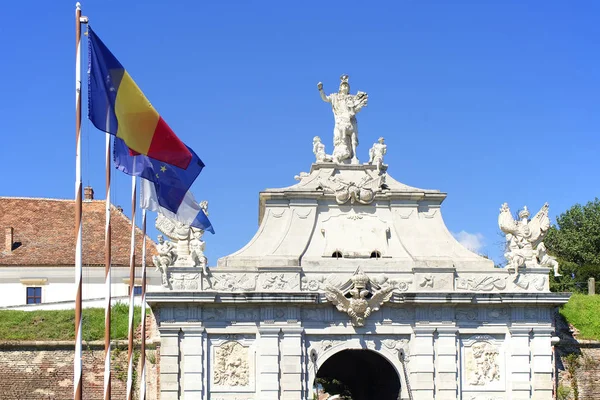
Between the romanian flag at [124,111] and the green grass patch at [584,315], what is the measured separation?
1701 cm

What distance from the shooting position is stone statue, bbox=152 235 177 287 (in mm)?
29438

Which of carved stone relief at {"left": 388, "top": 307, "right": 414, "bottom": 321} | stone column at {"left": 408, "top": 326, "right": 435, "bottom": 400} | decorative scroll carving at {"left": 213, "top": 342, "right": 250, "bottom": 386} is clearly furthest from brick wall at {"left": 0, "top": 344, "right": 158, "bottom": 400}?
stone column at {"left": 408, "top": 326, "right": 435, "bottom": 400}

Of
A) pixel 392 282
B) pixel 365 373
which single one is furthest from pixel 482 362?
pixel 365 373

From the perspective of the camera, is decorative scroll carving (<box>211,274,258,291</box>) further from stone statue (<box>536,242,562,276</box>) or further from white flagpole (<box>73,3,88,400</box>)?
white flagpole (<box>73,3,88,400</box>)

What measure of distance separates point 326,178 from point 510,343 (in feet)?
23.9

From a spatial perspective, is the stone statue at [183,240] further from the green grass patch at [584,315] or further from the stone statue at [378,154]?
the green grass patch at [584,315]

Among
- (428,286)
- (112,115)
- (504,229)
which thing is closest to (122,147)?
Answer: (112,115)

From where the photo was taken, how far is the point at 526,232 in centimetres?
3084

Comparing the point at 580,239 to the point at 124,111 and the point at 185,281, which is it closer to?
the point at 185,281

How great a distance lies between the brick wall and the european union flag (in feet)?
32.6

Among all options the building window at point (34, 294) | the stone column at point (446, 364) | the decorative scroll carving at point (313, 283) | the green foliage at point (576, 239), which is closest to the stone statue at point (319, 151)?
the decorative scroll carving at point (313, 283)

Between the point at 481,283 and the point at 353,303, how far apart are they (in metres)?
3.89

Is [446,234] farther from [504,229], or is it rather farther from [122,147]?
[122,147]

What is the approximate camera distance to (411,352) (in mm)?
30016
